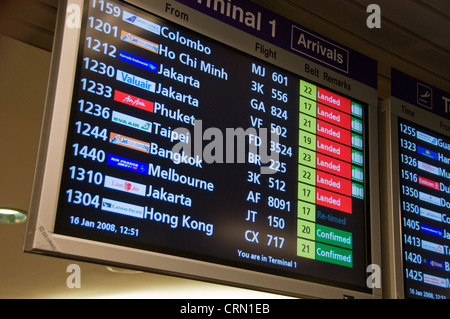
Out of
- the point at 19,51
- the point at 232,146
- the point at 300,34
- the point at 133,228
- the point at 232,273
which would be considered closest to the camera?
the point at 133,228

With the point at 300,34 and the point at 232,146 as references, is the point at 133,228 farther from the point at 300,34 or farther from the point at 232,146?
the point at 300,34

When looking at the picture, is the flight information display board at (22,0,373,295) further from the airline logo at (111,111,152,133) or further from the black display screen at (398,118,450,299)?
the black display screen at (398,118,450,299)

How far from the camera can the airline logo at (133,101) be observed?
7.73ft

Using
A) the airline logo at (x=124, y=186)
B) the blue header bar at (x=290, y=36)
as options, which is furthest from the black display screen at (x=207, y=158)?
the blue header bar at (x=290, y=36)

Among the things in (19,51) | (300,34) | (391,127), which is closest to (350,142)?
(391,127)

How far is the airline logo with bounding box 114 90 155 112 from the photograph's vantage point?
2.36 m

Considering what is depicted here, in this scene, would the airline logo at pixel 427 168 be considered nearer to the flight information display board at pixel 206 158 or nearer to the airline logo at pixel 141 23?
the flight information display board at pixel 206 158

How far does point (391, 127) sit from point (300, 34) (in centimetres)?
66

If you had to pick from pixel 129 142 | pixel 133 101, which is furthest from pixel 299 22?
pixel 129 142

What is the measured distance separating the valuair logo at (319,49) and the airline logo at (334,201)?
0.65 metres

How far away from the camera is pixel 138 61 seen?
96.9 inches

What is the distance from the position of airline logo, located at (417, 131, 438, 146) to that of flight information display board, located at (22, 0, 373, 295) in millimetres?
399

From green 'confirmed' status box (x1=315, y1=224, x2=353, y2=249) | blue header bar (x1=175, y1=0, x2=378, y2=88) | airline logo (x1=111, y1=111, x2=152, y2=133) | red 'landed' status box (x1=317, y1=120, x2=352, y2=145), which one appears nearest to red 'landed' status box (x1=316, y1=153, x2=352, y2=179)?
red 'landed' status box (x1=317, y1=120, x2=352, y2=145)

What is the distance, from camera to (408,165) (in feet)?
10.6
